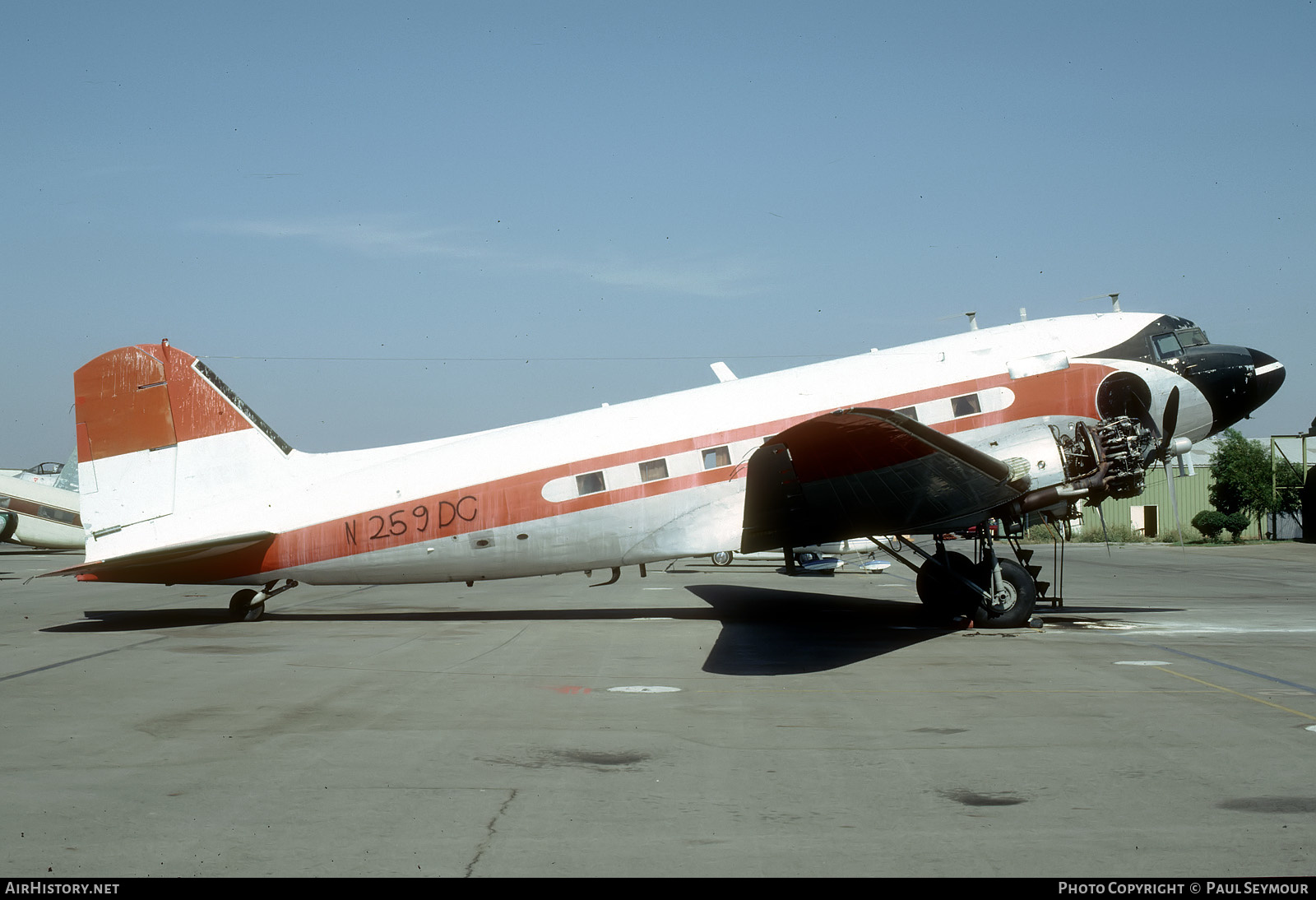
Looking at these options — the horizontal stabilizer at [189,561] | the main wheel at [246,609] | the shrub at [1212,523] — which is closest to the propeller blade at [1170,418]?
the horizontal stabilizer at [189,561]

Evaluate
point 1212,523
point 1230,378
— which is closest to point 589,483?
point 1230,378

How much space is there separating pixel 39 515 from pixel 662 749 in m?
36.8

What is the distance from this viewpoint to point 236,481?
1834 cm

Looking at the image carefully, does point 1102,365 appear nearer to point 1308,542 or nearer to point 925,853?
point 925,853

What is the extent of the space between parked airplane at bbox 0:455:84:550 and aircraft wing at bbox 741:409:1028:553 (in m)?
31.4

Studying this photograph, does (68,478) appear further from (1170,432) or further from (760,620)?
(1170,432)

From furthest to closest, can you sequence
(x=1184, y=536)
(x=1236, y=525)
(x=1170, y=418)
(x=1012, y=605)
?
(x=1184, y=536) → (x=1236, y=525) → (x=1170, y=418) → (x=1012, y=605)

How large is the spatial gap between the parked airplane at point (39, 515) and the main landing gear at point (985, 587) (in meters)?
33.0

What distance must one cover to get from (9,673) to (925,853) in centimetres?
1207

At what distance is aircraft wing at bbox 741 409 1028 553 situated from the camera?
554 inches

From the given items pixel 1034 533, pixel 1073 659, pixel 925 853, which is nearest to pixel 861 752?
pixel 925 853

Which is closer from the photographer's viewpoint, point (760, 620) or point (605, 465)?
point (605, 465)

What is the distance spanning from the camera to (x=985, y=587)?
17312 millimetres

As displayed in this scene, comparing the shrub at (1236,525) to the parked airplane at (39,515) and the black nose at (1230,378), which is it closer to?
the black nose at (1230,378)
